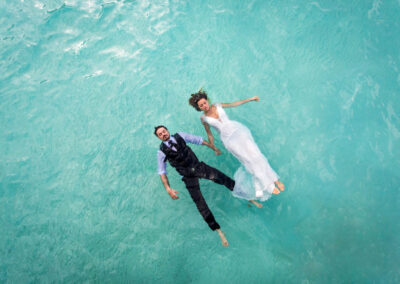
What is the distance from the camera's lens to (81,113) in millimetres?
5266

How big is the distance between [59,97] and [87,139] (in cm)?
116

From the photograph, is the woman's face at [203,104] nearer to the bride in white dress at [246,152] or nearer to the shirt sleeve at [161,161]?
the bride in white dress at [246,152]

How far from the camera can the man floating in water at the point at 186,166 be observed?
352 cm

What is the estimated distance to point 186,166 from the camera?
368 centimetres

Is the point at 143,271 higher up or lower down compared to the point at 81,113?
lower down

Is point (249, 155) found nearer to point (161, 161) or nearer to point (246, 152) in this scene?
point (246, 152)

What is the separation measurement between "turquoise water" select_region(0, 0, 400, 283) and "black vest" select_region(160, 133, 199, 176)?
106 cm

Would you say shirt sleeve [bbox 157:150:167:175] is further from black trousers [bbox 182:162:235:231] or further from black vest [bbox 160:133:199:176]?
black trousers [bbox 182:162:235:231]

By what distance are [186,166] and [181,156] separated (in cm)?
20

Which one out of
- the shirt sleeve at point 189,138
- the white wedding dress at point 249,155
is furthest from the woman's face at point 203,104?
the shirt sleeve at point 189,138

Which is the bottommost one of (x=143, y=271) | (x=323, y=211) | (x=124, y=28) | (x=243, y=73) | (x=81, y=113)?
(x=143, y=271)

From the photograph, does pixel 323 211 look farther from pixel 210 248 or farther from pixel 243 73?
pixel 243 73

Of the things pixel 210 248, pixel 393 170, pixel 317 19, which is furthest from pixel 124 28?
pixel 393 170

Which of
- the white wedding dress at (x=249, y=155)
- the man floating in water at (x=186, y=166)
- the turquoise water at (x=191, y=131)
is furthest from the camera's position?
the turquoise water at (x=191, y=131)
